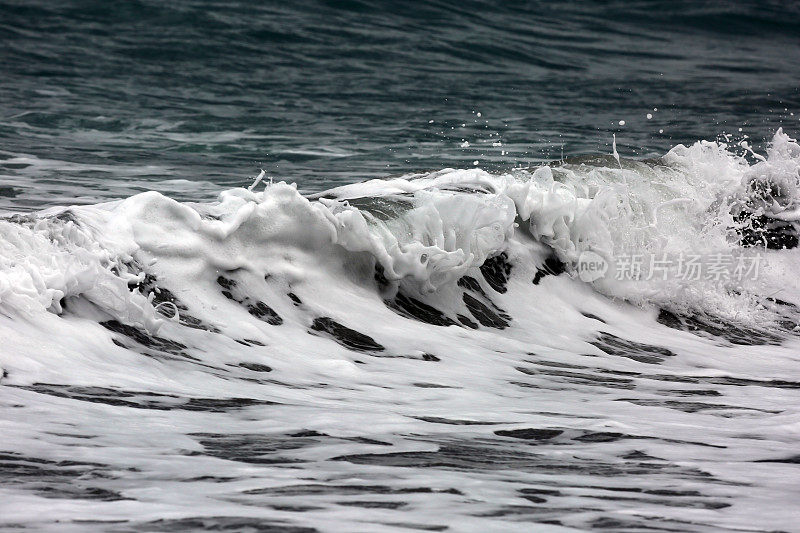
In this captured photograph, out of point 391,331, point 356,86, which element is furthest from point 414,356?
point 356,86

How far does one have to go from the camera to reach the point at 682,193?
320 inches

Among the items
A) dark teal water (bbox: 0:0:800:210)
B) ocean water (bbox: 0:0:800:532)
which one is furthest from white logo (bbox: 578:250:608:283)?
dark teal water (bbox: 0:0:800:210)

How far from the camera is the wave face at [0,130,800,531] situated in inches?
125

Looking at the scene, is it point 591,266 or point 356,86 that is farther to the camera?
point 356,86

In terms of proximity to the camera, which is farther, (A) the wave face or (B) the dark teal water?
(B) the dark teal water

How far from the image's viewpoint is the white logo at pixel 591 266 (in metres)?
7.09

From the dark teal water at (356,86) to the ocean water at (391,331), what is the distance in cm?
14

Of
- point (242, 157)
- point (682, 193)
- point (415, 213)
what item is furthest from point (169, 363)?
point (242, 157)

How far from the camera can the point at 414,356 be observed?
5.45 meters

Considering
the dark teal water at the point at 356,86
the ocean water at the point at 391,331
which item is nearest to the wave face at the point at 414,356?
the ocean water at the point at 391,331

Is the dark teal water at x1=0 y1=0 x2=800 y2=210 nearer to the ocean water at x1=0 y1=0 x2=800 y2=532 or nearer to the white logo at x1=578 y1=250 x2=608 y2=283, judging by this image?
the ocean water at x1=0 y1=0 x2=800 y2=532

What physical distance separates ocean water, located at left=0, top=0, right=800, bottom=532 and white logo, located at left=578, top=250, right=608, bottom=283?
1cm

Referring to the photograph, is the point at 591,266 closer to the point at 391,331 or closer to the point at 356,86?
the point at 391,331

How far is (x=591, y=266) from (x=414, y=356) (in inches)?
78.9
